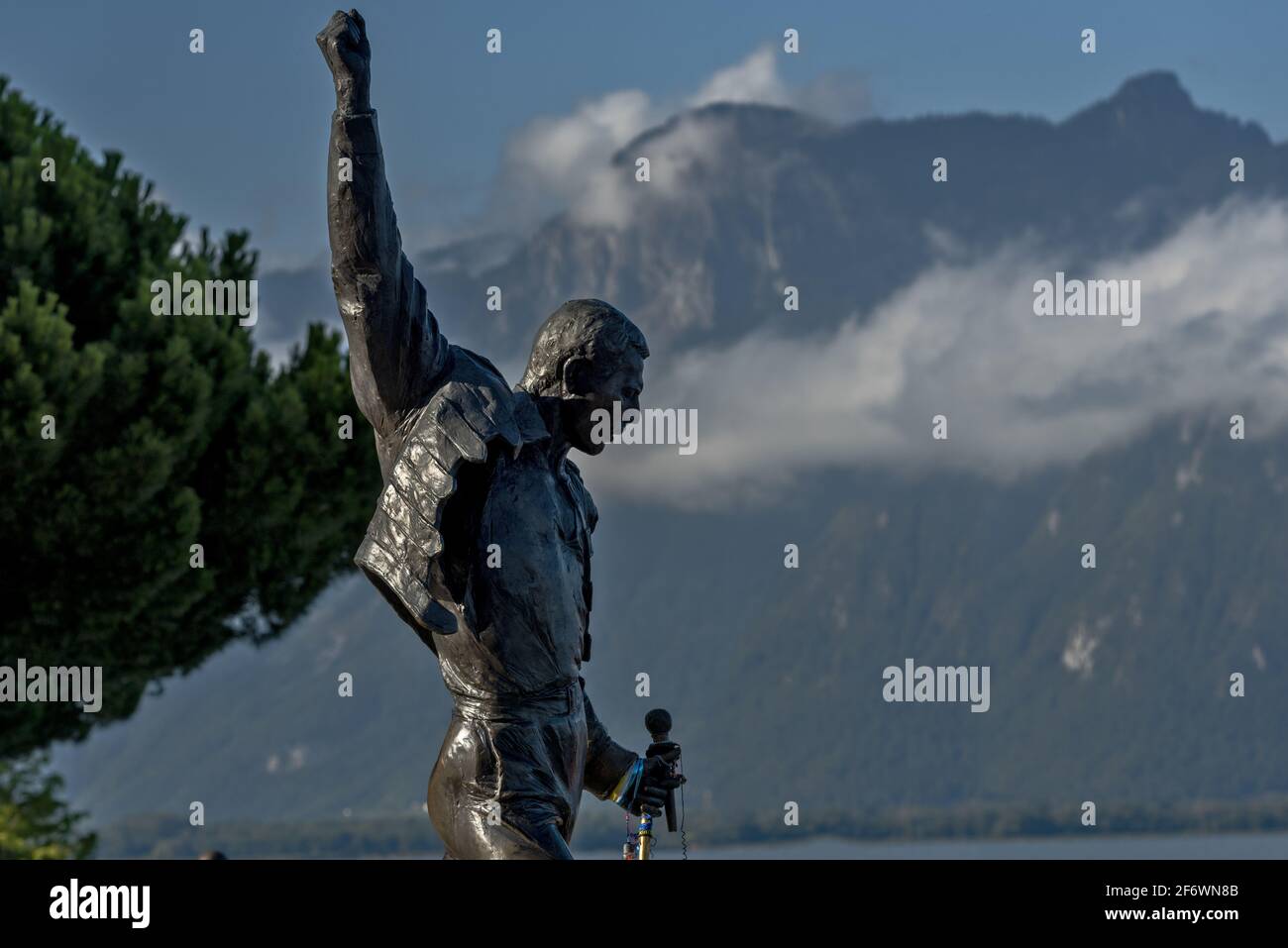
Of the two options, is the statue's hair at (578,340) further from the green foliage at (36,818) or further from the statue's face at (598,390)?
the green foliage at (36,818)

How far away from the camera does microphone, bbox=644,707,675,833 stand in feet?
A: 30.8

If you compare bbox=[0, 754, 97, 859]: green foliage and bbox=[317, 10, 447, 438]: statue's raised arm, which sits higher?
bbox=[317, 10, 447, 438]: statue's raised arm

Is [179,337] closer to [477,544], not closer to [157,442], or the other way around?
Result: [157,442]

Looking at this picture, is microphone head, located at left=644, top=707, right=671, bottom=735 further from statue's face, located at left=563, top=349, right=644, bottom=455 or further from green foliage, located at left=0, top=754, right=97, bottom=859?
green foliage, located at left=0, top=754, right=97, bottom=859

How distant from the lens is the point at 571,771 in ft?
28.9

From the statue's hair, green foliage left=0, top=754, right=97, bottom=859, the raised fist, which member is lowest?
green foliage left=0, top=754, right=97, bottom=859

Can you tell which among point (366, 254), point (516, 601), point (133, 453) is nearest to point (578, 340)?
point (366, 254)

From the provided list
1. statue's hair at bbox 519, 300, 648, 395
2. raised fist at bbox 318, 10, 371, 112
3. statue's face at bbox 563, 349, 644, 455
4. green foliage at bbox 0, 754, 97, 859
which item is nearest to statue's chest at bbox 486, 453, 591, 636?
statue's face at bbox 563, 349, 644, 455

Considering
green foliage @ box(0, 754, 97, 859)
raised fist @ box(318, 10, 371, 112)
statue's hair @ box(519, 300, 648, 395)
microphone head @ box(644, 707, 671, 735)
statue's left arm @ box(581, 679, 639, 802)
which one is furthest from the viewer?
green foliage @ box(0, 754, 97, 859)

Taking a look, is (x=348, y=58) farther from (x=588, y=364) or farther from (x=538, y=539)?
(x=538, y=539)

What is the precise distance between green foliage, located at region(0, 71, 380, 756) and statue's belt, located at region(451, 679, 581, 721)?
18956 millimetres

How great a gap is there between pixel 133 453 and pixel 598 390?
19.5 metres
